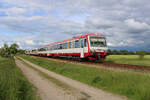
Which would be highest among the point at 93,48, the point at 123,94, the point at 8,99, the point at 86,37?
the point at 86,37

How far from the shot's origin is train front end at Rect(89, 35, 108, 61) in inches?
795

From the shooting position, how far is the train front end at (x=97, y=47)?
2018 centimetres

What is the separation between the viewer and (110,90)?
27.8ft

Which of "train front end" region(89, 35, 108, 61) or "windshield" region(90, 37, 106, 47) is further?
"windshield" region(90, 37, 106, 47)

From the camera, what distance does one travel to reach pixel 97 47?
2061cm

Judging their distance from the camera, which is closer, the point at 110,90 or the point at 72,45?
the point at 110,90

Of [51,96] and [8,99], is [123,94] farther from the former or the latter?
[8,99]

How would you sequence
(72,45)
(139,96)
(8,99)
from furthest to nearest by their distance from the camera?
1. (72,45)
2. (139,96)
3. (8,99)

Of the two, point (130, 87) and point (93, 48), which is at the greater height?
point (93, 48)

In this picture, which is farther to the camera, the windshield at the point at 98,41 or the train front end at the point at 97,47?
the windshield at the point at 98,41

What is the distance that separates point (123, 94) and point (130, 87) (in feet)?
2.05

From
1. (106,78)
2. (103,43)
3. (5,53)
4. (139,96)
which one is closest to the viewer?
(139,96)

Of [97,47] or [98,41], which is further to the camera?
[98,41]

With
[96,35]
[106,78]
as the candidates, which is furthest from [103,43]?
[106,78]
